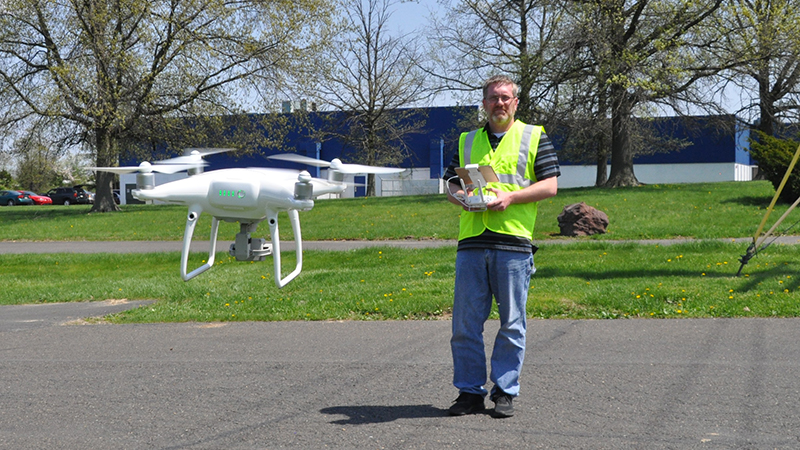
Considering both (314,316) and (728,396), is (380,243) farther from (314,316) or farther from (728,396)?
(728,396)

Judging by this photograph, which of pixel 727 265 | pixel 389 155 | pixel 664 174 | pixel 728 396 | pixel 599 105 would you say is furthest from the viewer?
pixel 664 174

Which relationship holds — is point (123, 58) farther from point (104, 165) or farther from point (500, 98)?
point (500, 98)

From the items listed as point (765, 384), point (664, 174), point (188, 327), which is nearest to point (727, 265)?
point (765, 384)

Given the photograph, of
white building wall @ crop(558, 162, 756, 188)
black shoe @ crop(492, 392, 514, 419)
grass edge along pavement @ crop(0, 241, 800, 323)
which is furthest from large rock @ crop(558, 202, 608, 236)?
white building wall @ crop(558, 162, 756, 188)

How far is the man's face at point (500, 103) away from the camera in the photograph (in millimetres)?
4941

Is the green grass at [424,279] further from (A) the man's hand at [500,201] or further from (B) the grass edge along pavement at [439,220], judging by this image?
(A) the man's hand at [500,201]

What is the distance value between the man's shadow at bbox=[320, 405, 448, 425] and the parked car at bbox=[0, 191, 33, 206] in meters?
67.6

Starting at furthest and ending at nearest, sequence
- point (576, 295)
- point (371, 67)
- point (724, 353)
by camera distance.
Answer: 1. point (371, 67)
2. point (576, 295)
3. point (724, 353)

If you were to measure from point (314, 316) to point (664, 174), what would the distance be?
51.0 m

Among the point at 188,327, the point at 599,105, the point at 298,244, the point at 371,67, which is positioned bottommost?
the point at 188,327

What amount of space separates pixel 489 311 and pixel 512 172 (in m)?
0.88

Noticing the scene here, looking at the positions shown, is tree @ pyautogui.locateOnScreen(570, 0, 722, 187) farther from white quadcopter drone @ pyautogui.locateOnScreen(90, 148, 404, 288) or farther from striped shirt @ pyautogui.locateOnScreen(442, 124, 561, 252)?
white quadcopter drone @ pyautogui.locateOnScreen(90, 148, 404, 288)

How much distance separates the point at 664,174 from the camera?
5625cm

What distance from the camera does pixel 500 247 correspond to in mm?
4941
